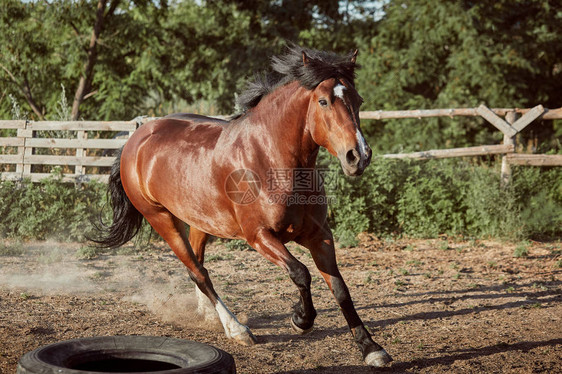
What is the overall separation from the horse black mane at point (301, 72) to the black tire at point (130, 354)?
1.84 meters

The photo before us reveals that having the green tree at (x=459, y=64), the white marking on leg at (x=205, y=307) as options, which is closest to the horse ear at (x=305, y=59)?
the white marking on leg at (x=205, y=307)

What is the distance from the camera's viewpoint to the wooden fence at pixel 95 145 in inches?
364

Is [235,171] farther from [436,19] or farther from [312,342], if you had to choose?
[436,19]

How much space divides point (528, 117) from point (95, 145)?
7248 mm

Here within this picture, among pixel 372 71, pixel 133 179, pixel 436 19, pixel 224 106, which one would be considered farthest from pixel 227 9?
pixel 133 179

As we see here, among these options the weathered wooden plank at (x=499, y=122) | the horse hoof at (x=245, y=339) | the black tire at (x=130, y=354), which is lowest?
the horse hoof at (x=245, y=339)

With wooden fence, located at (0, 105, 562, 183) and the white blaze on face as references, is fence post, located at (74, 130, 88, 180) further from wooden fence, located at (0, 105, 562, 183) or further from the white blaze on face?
the white blaze on face

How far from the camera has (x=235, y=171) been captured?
13.9 ft

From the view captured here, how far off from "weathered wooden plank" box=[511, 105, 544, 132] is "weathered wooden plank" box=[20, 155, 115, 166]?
6.73 meters

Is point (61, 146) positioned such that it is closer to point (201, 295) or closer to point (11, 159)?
point (11, 159)

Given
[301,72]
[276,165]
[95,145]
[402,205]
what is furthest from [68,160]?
[301,72]

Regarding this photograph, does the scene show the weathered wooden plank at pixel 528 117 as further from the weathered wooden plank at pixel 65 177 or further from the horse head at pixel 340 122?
the weathered wooden plank at pixel 65 177

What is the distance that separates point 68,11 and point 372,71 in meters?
8.17

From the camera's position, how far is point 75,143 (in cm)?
1017
